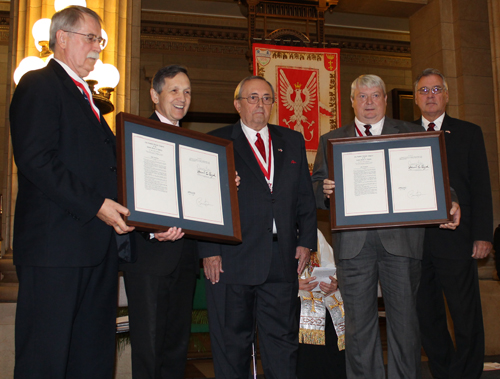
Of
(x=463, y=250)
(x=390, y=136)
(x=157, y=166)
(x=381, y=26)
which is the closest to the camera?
(x=157, y=166)

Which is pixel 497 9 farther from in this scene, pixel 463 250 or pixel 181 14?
pixel 181 14

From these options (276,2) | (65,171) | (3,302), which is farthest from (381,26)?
(65,171)

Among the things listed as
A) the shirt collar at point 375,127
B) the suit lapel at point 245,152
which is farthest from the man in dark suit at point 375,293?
the shirt collar at point 375,127

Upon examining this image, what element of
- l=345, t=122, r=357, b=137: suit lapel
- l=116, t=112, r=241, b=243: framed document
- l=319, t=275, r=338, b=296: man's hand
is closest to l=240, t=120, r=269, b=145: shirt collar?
l=116, t=112, r=241, b=243: framed document

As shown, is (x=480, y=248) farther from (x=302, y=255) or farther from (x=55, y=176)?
(x=55, y=176)

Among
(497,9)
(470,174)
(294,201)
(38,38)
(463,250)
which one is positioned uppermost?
(497,9)

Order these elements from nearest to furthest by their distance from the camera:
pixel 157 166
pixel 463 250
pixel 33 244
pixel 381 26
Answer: pixel 33 244 → pixel 157 166 → pixel 463 250 → pixel 381 26

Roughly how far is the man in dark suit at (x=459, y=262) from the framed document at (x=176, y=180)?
1501 millimetres

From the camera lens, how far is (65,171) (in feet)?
6.12

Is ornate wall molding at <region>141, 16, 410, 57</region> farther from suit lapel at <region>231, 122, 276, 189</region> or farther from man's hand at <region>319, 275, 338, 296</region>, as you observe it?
suit lapel at <region>231, 122, 276, 189</region>

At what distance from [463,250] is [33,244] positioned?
8.54 feet

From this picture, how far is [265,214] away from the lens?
263 centimetres

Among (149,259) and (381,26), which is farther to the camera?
(381,26)

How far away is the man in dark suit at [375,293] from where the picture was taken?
2652mm
